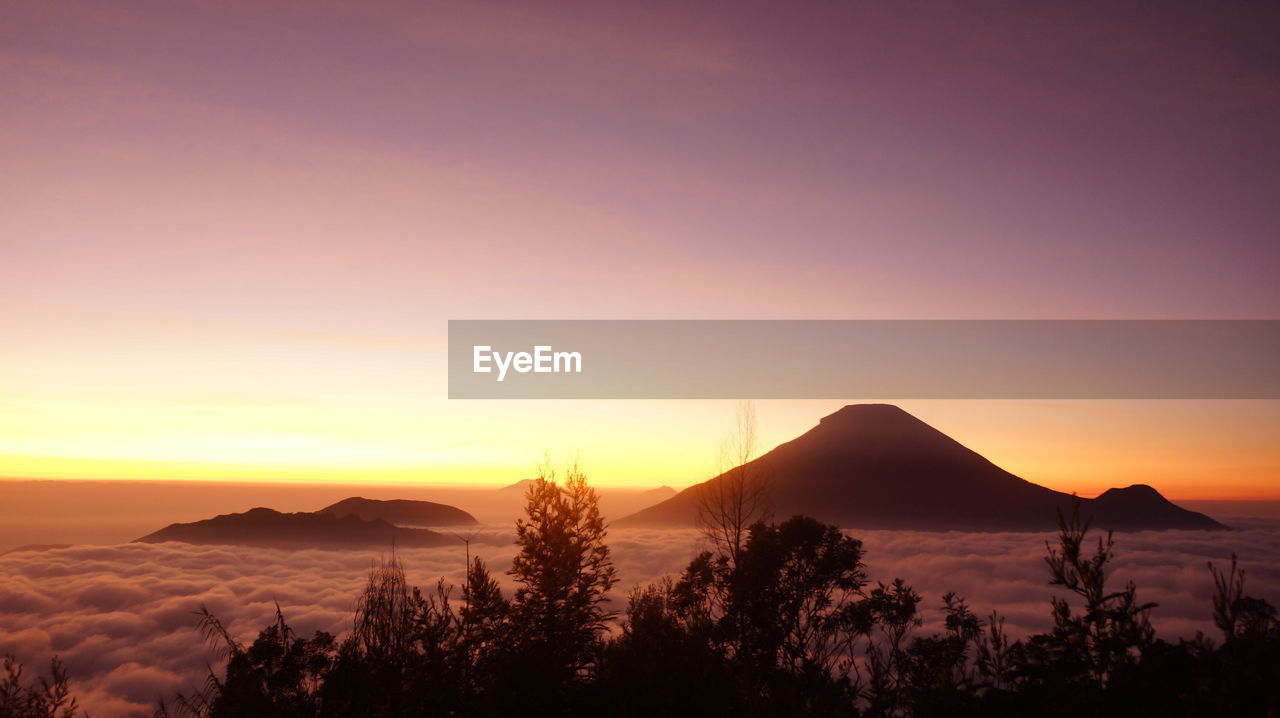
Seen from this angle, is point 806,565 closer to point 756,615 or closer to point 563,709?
point 756,615

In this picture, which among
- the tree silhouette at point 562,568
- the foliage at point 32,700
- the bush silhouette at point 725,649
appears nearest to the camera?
the bush silhouette at point 725,649

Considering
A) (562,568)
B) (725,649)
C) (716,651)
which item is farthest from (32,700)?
(725,649)

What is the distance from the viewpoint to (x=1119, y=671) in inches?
354

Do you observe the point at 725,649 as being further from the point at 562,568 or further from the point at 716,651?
the point at 562,568

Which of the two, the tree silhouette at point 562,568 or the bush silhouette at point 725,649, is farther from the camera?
the tree silhouette at point 562,568

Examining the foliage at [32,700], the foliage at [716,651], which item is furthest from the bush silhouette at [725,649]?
the foliage at [32,700]

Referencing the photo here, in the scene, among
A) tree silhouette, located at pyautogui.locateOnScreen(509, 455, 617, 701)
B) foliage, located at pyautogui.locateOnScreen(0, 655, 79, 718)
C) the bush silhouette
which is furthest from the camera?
tree silhouette, located at pyautogui.locateOnScreen(509, 455, 617, 701)

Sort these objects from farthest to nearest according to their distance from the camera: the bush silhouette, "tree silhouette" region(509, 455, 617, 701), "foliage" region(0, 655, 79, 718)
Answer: "tree silhouette" region(509, 455, 617, 701)
"foliage" region(0, 655, 79, 718)
the bush silhouette

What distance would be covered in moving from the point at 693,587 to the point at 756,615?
420 centimetres

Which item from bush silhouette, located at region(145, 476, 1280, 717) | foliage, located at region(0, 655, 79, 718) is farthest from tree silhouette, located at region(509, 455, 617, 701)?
foliage, located at region(0, 655, 79, 718)

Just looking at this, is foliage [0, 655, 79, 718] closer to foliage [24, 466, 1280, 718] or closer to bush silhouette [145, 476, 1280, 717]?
foliage [24, 466, 1280, 718]

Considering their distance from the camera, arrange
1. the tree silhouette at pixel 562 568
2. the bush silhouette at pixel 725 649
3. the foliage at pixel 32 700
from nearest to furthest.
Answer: the bush silhouette at pixel 725 649 → the foliage at pixel 32 700 → the tree silhouette at pixel 562 568

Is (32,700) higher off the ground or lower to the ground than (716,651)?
higher

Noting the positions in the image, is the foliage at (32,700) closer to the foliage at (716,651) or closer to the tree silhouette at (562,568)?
the foliage at (716,651)
